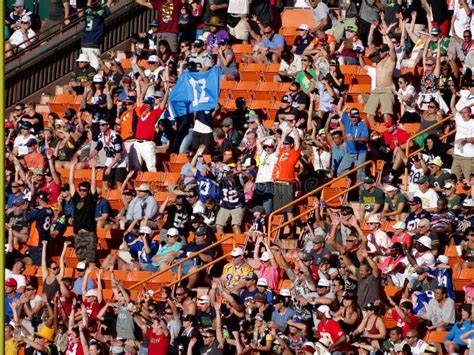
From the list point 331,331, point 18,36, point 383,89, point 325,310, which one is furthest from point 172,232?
point 18,36

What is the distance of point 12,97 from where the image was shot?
31500 millimetres

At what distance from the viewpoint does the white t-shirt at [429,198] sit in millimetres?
23781

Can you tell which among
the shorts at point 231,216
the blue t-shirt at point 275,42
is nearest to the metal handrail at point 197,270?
the shorts at point 231,216

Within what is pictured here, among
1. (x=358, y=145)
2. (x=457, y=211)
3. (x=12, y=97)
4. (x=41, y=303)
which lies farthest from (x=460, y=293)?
(x=12, y=97)

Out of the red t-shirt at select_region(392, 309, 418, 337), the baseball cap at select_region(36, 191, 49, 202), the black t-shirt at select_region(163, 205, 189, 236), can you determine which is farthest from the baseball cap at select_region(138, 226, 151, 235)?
the red t-shirt at select_region(392, 309, 418, 337)

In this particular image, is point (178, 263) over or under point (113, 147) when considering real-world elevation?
under

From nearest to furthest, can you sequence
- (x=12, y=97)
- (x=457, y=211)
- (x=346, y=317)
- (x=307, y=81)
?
(x=346, y=317) → (x=457, y=211) → (x=307, y=81) → (x=12, y=97)

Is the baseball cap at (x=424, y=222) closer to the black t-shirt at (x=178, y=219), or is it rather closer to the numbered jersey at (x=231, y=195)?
the numbered jersey at (x=231, y=195)

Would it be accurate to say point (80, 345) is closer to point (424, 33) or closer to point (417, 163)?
point (417, 163)

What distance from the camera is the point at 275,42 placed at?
29.5 meters

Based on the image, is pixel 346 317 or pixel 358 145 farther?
pixel 358 145

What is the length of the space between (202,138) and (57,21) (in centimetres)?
662

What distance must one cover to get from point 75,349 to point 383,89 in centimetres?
611

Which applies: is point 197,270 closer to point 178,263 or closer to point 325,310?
point 178,263
